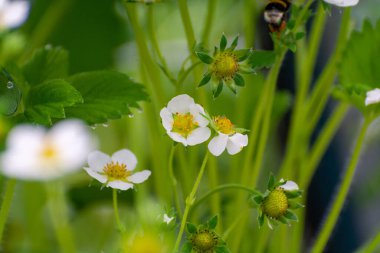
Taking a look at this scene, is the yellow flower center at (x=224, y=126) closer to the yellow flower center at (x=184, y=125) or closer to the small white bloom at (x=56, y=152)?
the yellow flower center at (x=184, y=125)

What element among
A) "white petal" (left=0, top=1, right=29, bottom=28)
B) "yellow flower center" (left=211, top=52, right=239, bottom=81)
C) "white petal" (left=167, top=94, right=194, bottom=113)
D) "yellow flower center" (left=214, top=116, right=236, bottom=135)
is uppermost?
"yellow flower center" (left=211, top=52, right=239, bottom=81)

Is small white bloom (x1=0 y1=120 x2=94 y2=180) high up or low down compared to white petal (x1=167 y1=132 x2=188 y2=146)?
down

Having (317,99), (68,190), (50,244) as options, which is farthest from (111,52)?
(317,99)

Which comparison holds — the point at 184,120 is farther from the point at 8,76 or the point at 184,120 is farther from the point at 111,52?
the point at 111,52

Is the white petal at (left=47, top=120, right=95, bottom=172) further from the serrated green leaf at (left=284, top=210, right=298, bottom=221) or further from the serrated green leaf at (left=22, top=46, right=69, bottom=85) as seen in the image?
the serrated green leaf at (left=284, top=210, right=298, bottom=221)

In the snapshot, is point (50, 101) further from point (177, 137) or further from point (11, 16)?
point (11, 16)

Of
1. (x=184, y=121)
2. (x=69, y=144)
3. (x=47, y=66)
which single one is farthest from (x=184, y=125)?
(x=69, y=144)

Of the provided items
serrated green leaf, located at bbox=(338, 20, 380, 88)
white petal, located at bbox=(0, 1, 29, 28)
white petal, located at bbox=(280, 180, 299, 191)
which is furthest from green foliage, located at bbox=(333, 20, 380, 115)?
white petal, located at bbox=(0, 1, 29, 28)
